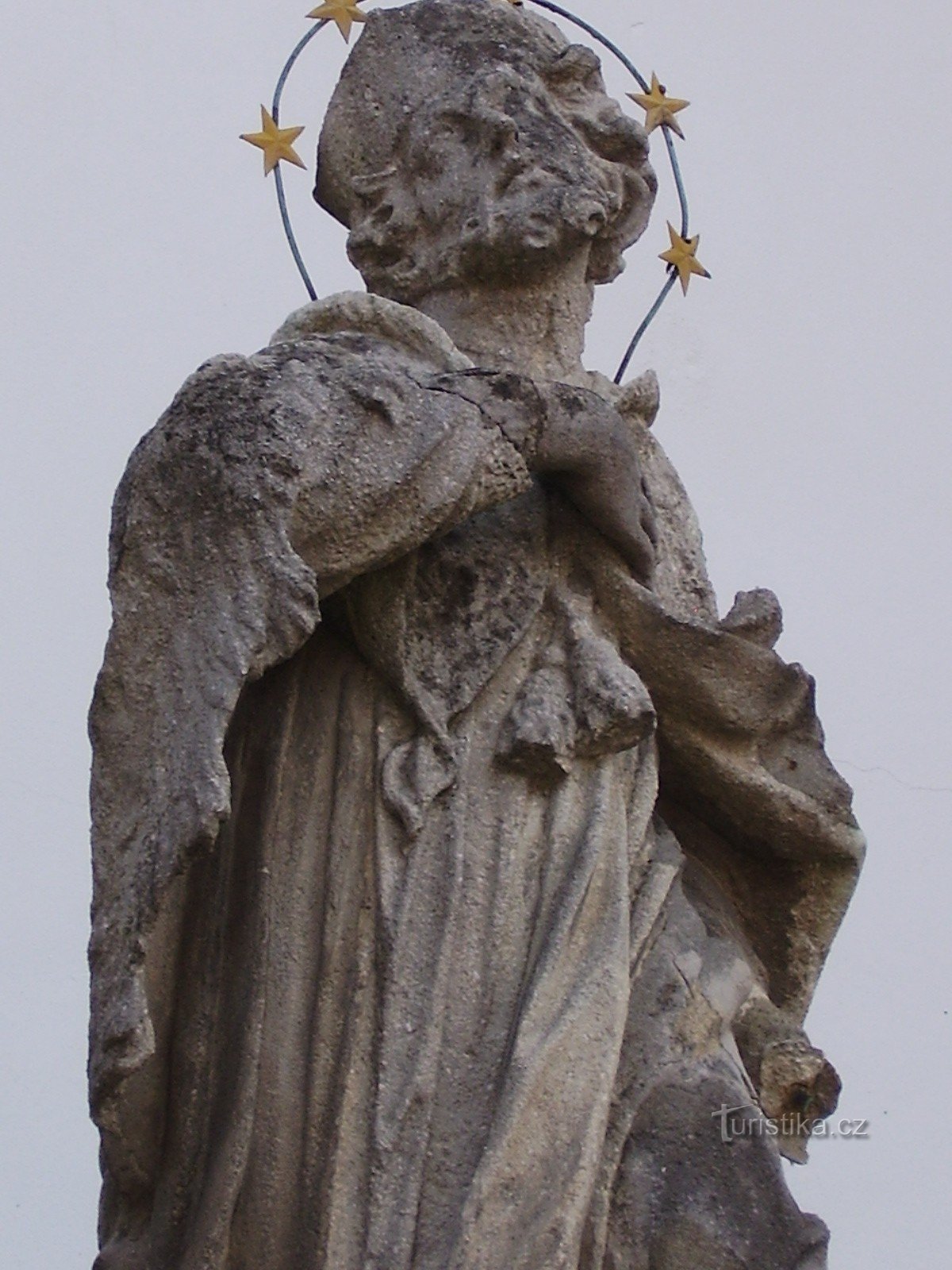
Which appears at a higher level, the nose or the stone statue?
the nose

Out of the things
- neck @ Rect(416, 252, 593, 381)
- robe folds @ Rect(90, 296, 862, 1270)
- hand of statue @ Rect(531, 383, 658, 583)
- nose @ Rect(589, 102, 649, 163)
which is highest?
nose @ Rect(589, 102, 649, 163)

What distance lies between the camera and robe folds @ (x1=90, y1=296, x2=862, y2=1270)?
8.62 ft

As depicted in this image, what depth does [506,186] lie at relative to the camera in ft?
10.4

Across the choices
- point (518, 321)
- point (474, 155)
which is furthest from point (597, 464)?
point (474, 155)

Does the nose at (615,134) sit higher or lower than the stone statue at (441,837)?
higher

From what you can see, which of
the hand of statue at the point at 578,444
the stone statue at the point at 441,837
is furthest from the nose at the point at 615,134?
the hand of statue at the point at 578,444

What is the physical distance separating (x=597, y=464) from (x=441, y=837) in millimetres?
446

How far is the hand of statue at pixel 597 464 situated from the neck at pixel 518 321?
183 millimetres

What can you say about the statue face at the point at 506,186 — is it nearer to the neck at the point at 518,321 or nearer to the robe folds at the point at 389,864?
the neck at the point at 518,321

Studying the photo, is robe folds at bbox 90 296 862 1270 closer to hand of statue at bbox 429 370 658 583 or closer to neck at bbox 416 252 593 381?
hand of statue at bbox 429 370 658 583

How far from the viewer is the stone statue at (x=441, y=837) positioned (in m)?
2.64

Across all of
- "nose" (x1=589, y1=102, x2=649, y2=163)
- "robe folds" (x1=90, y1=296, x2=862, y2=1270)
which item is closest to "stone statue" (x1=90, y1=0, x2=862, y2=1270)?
"robe folds" (x1=90, y1=296, x2=862, y2=1270)

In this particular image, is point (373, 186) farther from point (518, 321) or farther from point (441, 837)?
point (441, 837)

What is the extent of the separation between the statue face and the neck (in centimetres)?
2
